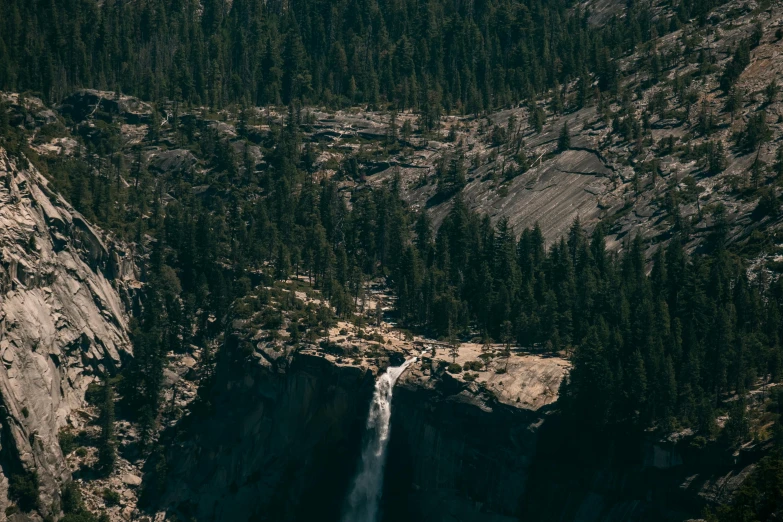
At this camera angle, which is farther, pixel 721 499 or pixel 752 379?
pixel 752 379

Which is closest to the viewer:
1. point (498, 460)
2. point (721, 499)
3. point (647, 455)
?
point (721, 499)

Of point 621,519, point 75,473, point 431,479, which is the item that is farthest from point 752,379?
point 75,473

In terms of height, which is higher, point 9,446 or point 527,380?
point 527,380

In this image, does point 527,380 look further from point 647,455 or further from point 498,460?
point 647,455

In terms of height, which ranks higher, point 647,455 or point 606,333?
point 606,333

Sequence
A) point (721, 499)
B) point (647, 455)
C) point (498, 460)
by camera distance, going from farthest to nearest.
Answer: point (498, 460)
point (647, 455)
point (721, 499)

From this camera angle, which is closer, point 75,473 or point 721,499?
point 721,499

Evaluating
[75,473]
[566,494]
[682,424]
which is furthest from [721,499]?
[75,473]

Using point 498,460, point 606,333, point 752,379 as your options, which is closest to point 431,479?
point 498,460

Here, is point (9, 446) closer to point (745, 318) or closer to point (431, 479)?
point (431, 479)
